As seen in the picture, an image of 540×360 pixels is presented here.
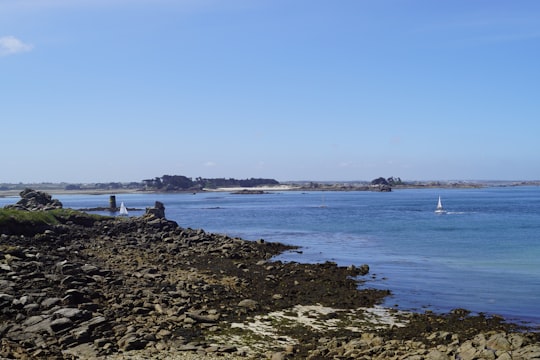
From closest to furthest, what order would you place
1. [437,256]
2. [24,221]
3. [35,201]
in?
[437,256] → [24,221] → [35,201]

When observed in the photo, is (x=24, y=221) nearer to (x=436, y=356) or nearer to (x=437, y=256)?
(x=437, y=256)

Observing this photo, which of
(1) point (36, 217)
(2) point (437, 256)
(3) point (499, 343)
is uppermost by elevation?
(1) point (36, 217)

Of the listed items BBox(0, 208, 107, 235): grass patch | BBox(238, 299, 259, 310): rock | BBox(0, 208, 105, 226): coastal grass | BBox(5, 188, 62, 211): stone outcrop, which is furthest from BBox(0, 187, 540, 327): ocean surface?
BBox(5, 188, 62, 211): stone outcrop

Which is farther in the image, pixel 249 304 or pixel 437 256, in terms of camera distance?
pixel 437 256

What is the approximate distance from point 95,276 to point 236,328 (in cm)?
894

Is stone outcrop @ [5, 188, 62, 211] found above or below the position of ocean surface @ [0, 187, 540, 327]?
above

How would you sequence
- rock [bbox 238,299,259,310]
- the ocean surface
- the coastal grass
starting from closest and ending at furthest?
1. rock [bbox 238,299,259,310]
2. the ocean surface
3. the coastal grass

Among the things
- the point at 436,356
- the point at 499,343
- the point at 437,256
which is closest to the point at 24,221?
the point at 437,256

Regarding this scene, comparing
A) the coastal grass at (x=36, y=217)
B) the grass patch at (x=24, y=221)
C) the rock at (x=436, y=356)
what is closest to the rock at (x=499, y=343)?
the rock at (x=436, y=356)

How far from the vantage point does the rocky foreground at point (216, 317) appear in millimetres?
15008

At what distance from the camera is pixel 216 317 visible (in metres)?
18.7

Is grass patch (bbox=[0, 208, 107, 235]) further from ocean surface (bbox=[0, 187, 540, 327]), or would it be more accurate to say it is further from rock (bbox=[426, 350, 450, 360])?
rock (bbox=[426, 350, 450, 360])

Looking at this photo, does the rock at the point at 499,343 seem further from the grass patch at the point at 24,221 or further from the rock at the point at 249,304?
the grass patch at the point at 24,221

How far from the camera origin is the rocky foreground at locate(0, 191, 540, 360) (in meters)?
15.0
